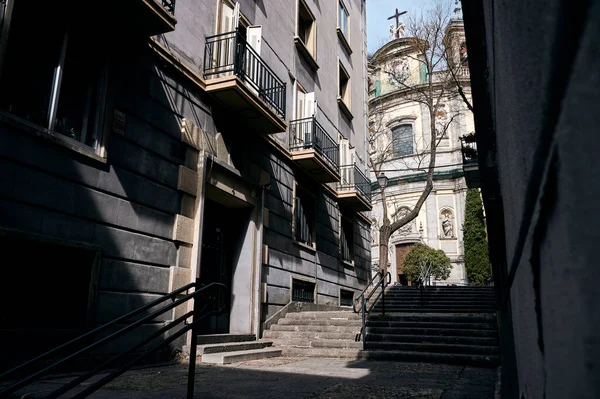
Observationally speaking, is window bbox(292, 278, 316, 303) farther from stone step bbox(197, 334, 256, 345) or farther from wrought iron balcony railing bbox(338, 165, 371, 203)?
wrought iron balcony railing bbox(338, 165, 371, 203)

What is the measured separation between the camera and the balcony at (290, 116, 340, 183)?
42.7 feet

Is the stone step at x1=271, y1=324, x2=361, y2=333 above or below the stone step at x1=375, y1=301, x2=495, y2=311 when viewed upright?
below

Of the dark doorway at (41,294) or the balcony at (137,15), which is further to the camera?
the balcony at (137,15)

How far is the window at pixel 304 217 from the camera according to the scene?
533 inches

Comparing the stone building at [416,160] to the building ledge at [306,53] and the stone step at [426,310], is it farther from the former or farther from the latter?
the stone step at [426,310]

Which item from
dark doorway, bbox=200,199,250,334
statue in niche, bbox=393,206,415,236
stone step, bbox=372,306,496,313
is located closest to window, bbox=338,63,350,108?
stone step, bbox=372,306,496,313

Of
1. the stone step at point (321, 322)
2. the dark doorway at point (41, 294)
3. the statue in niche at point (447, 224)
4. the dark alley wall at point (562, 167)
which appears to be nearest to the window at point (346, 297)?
the stone step at point (321, 322)

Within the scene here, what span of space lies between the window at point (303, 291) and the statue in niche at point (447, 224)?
20.7 m

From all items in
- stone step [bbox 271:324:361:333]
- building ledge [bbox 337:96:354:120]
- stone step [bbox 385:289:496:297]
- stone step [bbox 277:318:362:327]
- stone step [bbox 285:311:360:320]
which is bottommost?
stone step [bbox 271:324:361:333]

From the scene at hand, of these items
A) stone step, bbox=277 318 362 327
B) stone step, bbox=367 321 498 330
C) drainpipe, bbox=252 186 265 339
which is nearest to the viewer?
stone step, bbox=367 321 498 330

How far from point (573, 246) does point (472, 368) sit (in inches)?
320

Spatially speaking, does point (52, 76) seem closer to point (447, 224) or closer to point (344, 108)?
point (344, 108)

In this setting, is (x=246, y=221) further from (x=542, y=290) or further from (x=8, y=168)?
(x=542, y=290)

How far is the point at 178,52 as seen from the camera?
8.59 meters
